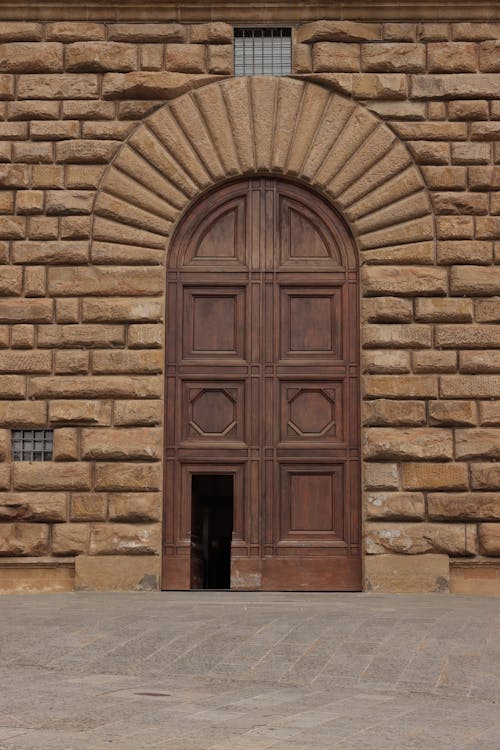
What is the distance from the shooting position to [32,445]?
1198 centimetres

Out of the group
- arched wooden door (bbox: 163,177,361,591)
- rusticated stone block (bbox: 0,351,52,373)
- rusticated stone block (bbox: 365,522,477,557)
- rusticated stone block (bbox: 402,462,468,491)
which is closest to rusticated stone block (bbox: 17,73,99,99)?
arched wooden door (bbox: 163,177,361,591)

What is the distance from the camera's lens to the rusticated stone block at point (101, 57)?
12422 millimetres

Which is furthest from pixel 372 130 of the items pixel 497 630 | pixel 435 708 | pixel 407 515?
pixel 435 708

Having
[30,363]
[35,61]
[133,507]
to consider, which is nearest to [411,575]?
[133,507]

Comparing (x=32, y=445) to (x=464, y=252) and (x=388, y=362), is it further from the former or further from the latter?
(x=464, y=252)

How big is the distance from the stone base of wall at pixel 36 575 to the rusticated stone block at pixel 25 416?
56.0 inches

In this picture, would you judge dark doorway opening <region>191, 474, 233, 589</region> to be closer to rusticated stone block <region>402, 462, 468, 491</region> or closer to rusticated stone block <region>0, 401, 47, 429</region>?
rusticated stone block <region>0, 401, 47, 429</region>

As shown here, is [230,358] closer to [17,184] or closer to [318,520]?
[318,520]

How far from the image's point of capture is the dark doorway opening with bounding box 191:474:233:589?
40.8 ft

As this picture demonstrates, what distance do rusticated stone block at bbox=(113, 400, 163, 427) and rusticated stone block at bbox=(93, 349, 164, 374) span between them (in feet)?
1.17

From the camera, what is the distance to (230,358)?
40.4 ft

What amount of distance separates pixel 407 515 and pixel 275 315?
262 cm

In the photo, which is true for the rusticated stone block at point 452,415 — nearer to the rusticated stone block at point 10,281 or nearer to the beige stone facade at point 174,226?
the beige stone facade at point 174,226

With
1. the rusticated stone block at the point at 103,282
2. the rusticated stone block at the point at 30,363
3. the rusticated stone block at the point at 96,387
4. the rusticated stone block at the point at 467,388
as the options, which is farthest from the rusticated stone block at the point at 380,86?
the rusticated stone block at the point at 30,363
